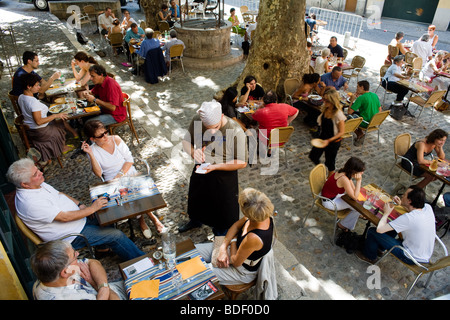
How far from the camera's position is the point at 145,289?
2.59 m

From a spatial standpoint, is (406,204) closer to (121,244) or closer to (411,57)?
(121,244)

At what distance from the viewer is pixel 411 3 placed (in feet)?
62.1

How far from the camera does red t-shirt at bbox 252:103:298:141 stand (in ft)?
18.1

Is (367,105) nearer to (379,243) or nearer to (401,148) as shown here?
(401,148)

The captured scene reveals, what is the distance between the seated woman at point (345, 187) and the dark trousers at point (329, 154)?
1.32 m

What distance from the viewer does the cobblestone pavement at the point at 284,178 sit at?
387cm

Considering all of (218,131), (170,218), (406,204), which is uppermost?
(218,131)

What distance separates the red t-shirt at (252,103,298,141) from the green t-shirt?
70.1 inches

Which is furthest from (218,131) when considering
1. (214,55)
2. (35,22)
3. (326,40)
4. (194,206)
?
(35,22)

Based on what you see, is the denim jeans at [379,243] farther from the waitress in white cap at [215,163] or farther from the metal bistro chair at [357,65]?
the metal bistro chair at [357,65]

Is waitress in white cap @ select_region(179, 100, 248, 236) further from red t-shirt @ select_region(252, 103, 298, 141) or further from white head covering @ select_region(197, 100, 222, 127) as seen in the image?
red t-shirt @ select_region(252, 103, 298, 141)

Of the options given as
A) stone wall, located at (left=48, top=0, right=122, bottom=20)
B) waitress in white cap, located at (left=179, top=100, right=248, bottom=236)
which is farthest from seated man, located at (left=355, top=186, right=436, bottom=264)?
stone wall, located at (left=48, top=0, right=122, bottom=20)
